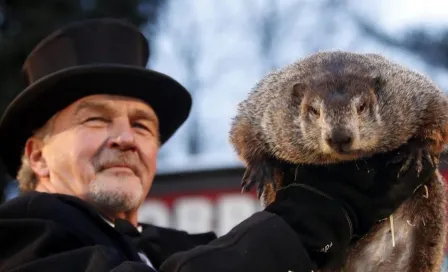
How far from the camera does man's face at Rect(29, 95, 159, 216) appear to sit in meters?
3.32

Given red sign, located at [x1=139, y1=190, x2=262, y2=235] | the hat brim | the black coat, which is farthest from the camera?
red sign, located at [x1=139, y1=190, x2=262, y2=235]

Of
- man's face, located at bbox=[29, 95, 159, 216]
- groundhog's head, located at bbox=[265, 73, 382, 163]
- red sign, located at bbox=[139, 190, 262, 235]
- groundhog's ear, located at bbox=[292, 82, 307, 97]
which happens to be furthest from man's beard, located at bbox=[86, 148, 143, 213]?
red sign, located at bbox=[139, 190, 262, 235]

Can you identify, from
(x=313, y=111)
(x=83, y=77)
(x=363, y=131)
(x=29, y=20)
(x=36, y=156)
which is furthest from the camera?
(x=29, y=20)

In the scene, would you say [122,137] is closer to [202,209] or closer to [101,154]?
[101,154]

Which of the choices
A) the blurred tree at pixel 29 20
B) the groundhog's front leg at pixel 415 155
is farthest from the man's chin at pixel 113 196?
the blurred tree at pixel 29 20

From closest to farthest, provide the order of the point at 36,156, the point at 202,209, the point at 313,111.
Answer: the point at 313,111 → the point at 36,156 → the point at 202,209

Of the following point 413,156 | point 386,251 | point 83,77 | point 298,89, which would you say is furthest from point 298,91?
point 83,77

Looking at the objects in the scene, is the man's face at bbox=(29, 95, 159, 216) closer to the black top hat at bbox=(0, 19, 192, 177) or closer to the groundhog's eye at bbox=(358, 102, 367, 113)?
the black top hat at bbox=(0, 19, 192, 177)

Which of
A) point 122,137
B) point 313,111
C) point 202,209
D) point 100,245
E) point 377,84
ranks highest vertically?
point 377,84

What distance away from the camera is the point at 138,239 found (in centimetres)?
322

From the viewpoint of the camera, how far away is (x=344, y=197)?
7.95 ft

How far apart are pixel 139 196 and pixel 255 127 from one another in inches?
29.2

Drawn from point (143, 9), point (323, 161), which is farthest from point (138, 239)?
point (143, 9)

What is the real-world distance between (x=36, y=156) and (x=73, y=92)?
0.40 m
